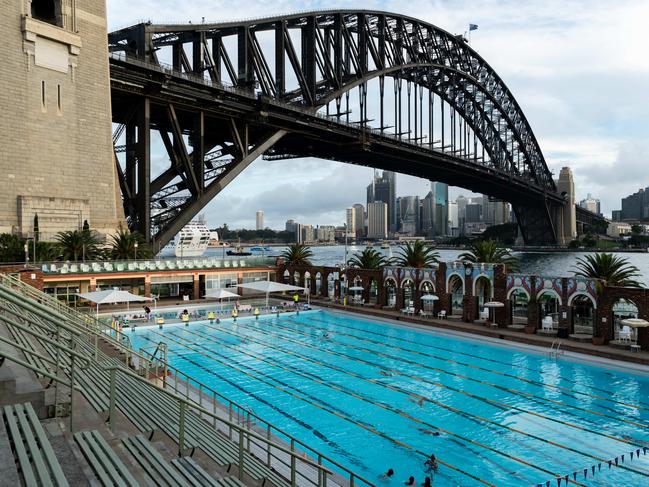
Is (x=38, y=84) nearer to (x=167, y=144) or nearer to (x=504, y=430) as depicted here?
(x=167, y=144)

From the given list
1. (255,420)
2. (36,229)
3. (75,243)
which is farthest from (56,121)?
(255,420)

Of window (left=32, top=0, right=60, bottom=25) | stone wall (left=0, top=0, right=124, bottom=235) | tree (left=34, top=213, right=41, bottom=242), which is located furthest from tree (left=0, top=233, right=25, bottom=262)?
window (left=32, top=0, right=60, bottom=25)

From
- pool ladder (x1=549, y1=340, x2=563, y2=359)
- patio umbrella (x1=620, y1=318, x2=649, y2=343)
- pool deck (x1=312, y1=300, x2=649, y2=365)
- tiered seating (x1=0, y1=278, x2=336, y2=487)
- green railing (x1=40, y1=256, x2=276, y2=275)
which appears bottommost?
pool ladder (x1=549, y1=340, x2=563, y2=359)

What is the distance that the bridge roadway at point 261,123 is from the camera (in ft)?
152

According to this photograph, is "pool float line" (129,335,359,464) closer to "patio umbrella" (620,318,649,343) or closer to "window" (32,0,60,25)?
"patio umbrella" (620,318,649,343)

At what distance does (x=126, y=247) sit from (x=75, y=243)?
406 centimetres

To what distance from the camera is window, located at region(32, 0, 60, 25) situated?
40.8 m

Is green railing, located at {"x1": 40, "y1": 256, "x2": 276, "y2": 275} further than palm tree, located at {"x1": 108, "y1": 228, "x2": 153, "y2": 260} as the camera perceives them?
No

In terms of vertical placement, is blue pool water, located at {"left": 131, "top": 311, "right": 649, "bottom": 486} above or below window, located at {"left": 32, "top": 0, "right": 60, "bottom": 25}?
below

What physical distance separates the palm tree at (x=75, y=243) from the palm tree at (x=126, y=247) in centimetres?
204

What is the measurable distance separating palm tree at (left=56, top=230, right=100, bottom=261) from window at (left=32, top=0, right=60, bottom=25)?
54.3ft

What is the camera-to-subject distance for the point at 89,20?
139 ft

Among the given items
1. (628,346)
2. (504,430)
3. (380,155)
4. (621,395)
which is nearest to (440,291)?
(628,346)

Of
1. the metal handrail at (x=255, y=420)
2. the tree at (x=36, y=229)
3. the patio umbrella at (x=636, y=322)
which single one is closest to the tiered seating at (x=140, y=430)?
the metal handrail at (x=255, y=420)
